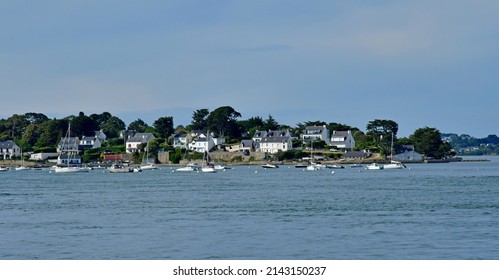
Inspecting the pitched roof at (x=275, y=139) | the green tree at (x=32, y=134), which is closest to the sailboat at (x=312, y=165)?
the pitched roof at (x=275, y=139)

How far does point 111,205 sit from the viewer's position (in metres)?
46.3

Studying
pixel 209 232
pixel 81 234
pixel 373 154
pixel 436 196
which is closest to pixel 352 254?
pixel 209 232

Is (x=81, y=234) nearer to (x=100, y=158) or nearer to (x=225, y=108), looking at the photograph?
(x=100, y=158)

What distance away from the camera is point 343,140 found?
162875mm

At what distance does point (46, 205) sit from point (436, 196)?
2369cm

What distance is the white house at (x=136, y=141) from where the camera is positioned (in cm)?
16350

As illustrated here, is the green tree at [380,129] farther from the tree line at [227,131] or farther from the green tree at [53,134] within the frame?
the green tree at [53,134]

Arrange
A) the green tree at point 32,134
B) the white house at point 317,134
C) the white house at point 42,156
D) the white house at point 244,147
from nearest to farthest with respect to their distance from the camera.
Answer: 1. the white house at point 244,147
2. the white house at point 42,156
3. the white house at point 317,134
4. the green tree at point 32,134

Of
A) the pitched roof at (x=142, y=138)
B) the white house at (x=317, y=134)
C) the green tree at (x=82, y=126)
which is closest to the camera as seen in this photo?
the pitched roof at (x=142, y=138)

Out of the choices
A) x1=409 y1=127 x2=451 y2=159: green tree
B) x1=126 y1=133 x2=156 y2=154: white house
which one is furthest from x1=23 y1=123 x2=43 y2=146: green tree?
x1=409 y1=127 x2=451 y2=159: green tree

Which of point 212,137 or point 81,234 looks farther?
point 212,137

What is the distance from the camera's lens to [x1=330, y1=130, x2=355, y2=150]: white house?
162125mm

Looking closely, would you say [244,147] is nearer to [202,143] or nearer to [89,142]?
[202,143]

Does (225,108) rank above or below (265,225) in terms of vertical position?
above
